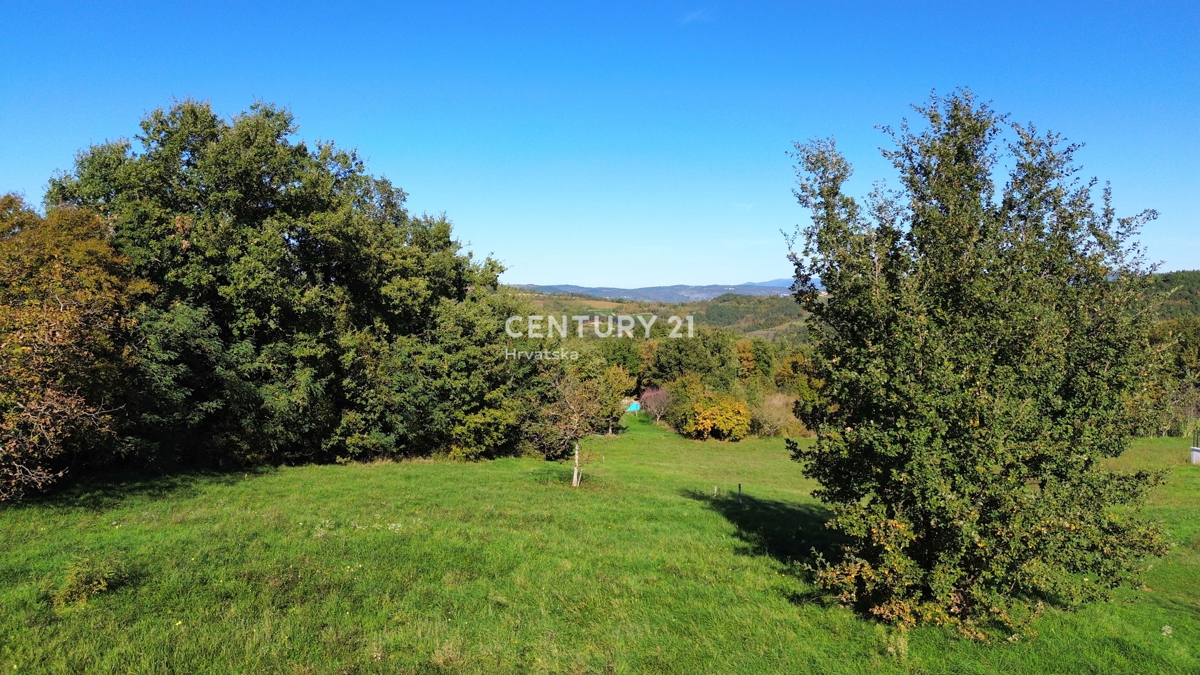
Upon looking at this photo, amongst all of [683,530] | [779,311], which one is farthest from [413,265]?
[779,311]

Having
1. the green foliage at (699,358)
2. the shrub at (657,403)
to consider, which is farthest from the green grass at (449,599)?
the green foliage at (699,358)

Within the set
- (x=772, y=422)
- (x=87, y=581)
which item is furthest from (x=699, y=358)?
(x=87, y=581)

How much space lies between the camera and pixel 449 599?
905 centimetres

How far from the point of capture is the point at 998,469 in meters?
7.40

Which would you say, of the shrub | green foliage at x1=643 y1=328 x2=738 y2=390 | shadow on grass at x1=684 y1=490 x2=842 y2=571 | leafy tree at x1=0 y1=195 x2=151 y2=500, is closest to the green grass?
shadow on grass at x1=684 y1=490 x2=842 y2=571

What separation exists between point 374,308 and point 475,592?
21835mm

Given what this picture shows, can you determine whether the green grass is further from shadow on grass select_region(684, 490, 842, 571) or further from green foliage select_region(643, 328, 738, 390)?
green foliage select_region(643, 328, 738, 390)

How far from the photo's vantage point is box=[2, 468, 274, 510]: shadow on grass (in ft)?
44.2

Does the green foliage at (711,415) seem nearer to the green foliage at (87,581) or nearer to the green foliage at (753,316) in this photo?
the green foliage at (87,581)

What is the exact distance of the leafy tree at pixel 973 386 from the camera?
7.46 m

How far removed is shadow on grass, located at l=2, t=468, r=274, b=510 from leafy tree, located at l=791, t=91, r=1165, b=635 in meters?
16.1

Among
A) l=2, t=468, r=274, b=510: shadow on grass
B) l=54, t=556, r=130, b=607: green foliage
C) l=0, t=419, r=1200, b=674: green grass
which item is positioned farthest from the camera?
l=2, t=468, r=274, b=510: shadow on grass

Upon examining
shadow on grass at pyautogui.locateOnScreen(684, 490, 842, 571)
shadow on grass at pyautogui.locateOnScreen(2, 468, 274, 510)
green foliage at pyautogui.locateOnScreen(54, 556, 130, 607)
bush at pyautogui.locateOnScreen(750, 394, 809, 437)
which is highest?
green foliage at pyautogui.locateOnScreen(54, 556, 130, 607)

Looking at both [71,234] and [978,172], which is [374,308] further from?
[978,172]
